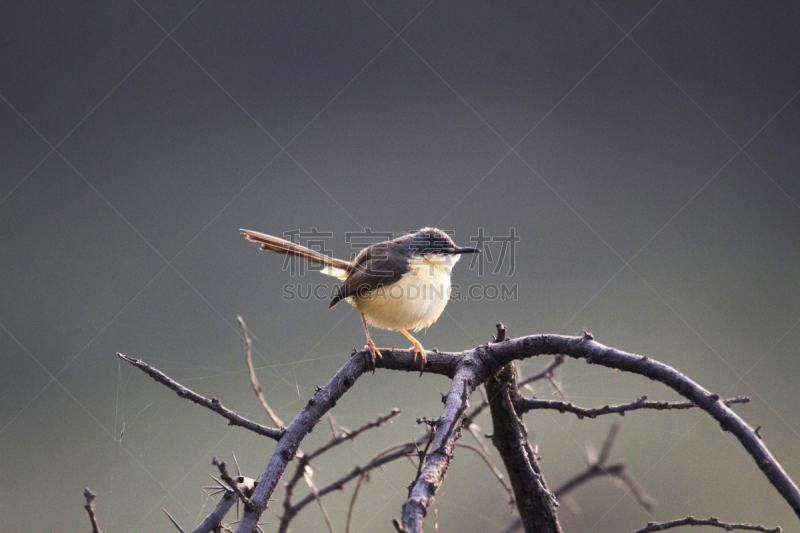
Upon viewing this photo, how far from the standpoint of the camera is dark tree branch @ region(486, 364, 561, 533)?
1.83 meters

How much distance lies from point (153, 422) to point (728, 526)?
4051mm

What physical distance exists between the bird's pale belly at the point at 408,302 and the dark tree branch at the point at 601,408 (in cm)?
115

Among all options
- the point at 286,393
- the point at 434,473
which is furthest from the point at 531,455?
the point at 286,393

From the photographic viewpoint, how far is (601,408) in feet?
5.59

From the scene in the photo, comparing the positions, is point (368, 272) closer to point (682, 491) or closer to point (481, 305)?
point (481, 305)

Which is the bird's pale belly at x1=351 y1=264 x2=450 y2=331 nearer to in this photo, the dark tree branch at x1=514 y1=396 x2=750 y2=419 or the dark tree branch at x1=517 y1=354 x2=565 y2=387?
the dark tree branch at x1=517 y1=354 x2=565 y2=387

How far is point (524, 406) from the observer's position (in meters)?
1.96

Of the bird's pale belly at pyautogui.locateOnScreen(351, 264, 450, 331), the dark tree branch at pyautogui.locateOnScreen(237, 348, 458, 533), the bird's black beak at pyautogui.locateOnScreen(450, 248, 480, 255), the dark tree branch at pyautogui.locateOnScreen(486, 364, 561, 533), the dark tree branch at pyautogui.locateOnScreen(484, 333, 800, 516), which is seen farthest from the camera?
the bird's black beak at pyautogui.locateOnScreen(450, 248, 480, 255)

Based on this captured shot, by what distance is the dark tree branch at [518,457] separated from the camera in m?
1.83

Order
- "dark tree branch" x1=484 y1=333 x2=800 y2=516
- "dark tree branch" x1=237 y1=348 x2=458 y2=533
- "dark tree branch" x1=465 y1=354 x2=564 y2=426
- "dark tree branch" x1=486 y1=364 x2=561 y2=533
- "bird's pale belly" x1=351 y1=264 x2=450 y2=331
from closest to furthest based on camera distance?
"dark tree branch" x1=484 y1=333 x2=800 y2=516
"dark tree branch" x1=237 y1=348 x2=458 y2=533
"dark tree branch" x1=486 y1=364 x2=561 y2=533
"dark tree branch" x1=465 y1=354 x2=564 y2=426
"bird's pale belly" x1=351 y1=264 x2=450 y2=331

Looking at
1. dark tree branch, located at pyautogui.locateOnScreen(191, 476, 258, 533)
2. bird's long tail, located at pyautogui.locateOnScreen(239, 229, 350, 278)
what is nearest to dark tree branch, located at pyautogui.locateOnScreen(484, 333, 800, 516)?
dark tree branch, located at pyautogui.locateOnScreen(191, 476, 258, 533)

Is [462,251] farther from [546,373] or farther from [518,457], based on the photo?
[518,457]

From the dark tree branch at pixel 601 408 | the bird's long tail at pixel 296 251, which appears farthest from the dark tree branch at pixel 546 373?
the bird's long tail at pixel 296 251

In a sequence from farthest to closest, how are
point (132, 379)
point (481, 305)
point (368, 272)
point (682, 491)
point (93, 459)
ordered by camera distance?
1. point (481, 305)
2. point (132, 379)
3. point (682, 491)
4. point (93, 459)
5. point (368, 272)
